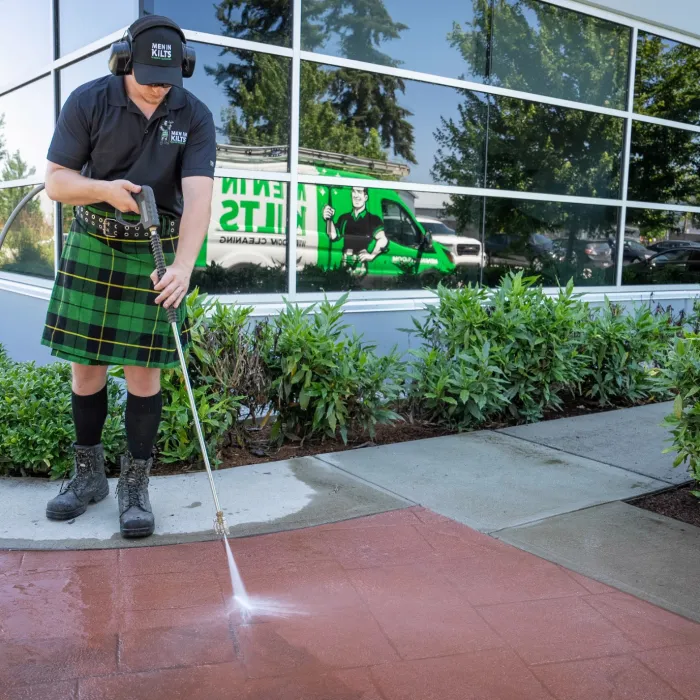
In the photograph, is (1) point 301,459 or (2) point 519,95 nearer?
(1) point 301,459

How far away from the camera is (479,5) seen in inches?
281

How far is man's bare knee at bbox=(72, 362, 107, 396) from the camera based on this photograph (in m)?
3.53

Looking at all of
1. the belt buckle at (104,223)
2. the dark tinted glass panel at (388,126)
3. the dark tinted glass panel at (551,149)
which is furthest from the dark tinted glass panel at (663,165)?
the belt buckle at (104,223)

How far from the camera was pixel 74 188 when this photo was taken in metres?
3.14

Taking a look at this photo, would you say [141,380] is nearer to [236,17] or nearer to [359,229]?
[236,17]

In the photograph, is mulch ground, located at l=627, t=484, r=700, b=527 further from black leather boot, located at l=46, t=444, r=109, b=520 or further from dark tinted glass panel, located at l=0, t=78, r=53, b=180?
dark tinted glass panel, located at l=0, t=78, r=53, b=180

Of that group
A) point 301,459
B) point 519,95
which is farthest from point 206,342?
point 519,95

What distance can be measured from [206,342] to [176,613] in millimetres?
1984

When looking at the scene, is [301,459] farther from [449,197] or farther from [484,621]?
[449,197]

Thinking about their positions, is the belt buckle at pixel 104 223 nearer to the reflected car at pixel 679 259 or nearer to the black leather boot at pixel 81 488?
the black leather boot at pixel 81 488

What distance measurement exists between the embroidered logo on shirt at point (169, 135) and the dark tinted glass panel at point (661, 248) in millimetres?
6429

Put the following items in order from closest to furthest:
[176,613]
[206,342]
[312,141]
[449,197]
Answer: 1. [176,613]
2. [206,342]
3. [312,141]
4. [449,197]

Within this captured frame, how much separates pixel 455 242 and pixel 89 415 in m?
4.34

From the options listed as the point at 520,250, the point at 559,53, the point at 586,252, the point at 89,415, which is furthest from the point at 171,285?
the point at 586,252
